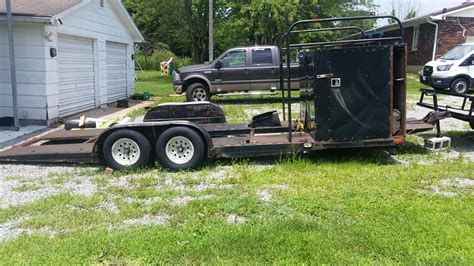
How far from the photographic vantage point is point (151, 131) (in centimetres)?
676

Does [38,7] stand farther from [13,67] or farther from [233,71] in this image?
[233,71]

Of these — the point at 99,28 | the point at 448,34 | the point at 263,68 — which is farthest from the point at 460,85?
the point at 99,28

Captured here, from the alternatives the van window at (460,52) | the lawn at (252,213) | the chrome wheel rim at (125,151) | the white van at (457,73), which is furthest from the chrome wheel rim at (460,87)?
the chrome wheel rim at (125,151)

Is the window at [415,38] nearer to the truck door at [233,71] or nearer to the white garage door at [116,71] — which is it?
the truck door at [233,71]

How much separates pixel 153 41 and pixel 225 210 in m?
46.3

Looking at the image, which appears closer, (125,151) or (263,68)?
(125,151)

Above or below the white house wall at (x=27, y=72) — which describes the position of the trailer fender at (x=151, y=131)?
below

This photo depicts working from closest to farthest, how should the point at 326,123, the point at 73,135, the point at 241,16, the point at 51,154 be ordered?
the point at 326,123
the point at 51,154
the point at 73,135
the point at 241,16

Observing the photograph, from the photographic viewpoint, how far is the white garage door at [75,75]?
12203mm

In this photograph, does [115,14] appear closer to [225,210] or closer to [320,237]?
[225,210]

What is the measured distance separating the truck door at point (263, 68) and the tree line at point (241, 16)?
8896 mm

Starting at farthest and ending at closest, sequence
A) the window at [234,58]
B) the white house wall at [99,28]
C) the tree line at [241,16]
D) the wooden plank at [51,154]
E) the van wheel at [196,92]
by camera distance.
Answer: the tree line at [241,16]
the window at [234,58]
the van wheel at [196,92]
the white house wall at [99,28]
the wooden plank at [51,154]

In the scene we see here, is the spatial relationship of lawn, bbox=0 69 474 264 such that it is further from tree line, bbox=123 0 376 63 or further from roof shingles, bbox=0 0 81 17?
tree line, bbox=123 0 376 63

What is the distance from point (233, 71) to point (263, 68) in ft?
3.59
